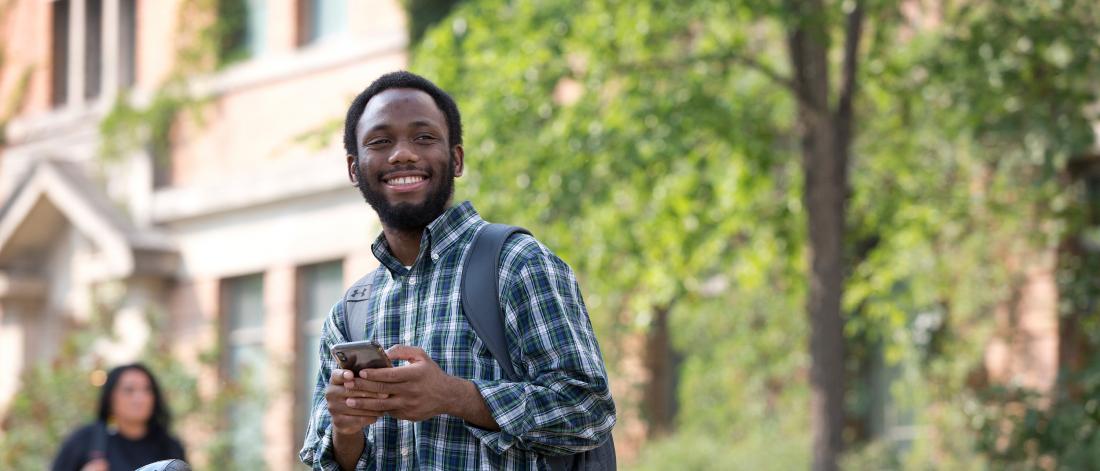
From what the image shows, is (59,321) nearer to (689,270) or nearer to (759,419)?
(759,419)

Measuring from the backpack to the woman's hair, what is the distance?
526 centimetres

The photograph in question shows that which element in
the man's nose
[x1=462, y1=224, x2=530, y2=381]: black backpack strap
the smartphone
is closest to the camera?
the smartphone

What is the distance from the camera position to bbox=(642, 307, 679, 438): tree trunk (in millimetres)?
16703

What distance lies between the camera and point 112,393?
8.66m

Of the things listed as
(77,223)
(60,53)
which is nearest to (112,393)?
(77,223)

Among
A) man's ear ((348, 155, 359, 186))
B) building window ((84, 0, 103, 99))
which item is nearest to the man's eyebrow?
man's ear ((348, 155, 359, 186))

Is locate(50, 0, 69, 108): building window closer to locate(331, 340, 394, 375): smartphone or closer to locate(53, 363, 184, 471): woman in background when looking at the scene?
locate(53, 363, 184, 471): woman in background

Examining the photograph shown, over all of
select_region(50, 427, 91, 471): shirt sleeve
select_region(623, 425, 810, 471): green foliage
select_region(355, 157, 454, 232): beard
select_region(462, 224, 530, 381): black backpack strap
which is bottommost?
select_region(623, 425, 810, 471): green foliage

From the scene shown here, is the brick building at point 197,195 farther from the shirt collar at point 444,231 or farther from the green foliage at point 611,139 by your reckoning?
the shirt collar at point 444,231

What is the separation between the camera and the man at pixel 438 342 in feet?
11.5

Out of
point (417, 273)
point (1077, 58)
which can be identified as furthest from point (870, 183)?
point (417, 273)

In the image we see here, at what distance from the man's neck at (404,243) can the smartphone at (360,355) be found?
442mm

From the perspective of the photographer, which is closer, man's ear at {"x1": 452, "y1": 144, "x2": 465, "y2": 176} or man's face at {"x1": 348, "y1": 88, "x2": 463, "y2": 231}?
man's face at {"x1": 348, "y1": 88, "x2": 463, "y2": 231}

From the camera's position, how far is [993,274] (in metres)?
14.1
